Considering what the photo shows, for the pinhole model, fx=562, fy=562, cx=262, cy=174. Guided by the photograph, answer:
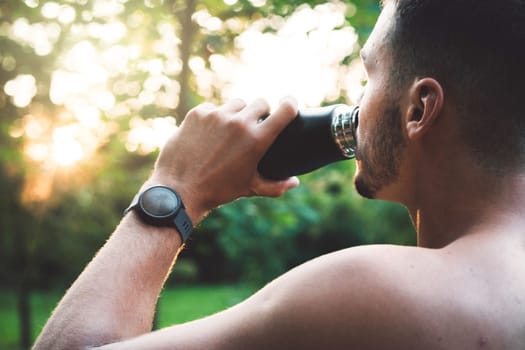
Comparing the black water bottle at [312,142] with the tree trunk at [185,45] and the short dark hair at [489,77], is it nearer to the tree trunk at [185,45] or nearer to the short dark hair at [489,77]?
the short dark hair at [489,77]

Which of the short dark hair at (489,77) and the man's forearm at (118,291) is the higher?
the short dark hair at (489,77)

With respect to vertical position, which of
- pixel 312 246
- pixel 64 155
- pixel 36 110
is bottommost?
pixel 312 246

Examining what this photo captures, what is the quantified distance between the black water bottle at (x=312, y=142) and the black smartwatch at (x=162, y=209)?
28 centimetres

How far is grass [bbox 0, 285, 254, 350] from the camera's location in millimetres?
13695

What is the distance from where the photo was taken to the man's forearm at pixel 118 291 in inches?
46.3

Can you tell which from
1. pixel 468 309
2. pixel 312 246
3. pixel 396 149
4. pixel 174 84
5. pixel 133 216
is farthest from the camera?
pixel 312 246

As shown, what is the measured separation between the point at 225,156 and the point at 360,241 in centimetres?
1907

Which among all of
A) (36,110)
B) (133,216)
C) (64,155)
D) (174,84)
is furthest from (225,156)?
(64,155)

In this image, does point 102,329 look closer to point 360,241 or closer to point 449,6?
point 449,6

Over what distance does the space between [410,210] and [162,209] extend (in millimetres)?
623

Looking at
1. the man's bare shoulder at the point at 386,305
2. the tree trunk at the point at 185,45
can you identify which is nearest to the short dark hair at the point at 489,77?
the man's bare shoulder at the point at 386,305

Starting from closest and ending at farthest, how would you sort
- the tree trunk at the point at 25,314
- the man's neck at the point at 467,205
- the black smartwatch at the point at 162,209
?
1. the man's neck at the point at 467,205
2. the black smartwatch at the point at 162,209
3. the tree trunk at the point at 25,314

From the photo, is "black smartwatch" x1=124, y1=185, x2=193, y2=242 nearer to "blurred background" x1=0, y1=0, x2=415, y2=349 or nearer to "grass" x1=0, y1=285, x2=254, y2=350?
"blurred background" x1=0, y1=0, x2=415, y2=349

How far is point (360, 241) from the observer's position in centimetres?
2012
